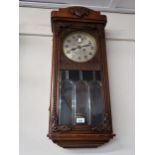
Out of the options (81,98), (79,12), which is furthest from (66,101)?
(79,12)

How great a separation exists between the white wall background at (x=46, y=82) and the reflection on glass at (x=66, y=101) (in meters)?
0.16

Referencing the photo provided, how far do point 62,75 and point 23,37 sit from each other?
406 millimetres

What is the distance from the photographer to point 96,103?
1511mm

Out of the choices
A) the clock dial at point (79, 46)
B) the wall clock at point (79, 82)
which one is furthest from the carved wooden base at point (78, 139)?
the clock dial at point (79, 46)

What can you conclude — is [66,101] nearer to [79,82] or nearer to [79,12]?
[79,82]

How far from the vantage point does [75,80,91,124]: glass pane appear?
4.84 ft

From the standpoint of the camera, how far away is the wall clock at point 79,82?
4.76 ft

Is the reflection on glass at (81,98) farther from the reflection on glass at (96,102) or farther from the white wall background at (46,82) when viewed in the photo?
the white wall background at (46,82)

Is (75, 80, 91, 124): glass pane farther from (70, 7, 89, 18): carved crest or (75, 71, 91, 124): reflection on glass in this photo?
(70, 7, 89, 18): carved crest

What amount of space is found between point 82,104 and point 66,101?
0.32 feet

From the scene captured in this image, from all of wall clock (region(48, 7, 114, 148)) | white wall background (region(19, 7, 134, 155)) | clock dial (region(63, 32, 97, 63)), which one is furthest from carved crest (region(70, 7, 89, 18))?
white wall background (region(19, 7, 134, 155))

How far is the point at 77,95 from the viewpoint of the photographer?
1.51 meters
